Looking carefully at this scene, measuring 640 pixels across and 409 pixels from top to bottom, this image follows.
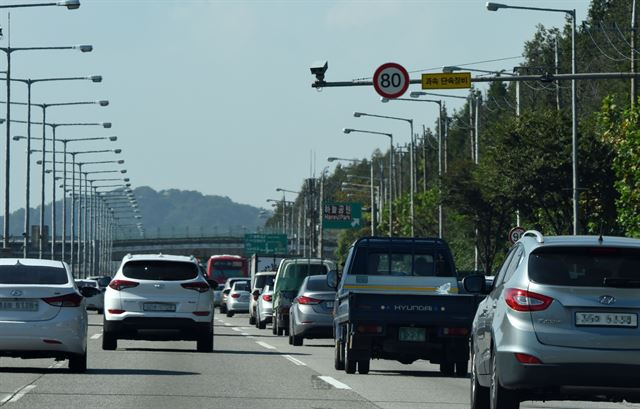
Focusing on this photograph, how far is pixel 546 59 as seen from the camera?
432 feet

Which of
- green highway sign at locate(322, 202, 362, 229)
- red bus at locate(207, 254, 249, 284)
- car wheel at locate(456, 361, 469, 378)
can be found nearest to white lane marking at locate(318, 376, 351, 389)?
car wheel at locate(456, 361, 469, 378)

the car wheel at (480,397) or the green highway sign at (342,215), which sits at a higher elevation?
the green highway sign at (342,215)

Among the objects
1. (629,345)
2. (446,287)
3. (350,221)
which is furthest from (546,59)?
(629,345)

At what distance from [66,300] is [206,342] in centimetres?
726

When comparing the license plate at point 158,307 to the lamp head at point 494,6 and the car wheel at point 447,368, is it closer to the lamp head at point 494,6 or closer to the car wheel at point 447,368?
the car wheel at point 447,368

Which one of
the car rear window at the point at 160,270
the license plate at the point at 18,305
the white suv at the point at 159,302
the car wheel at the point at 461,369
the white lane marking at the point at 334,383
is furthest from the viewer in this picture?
the car rear window at the point at 160,270

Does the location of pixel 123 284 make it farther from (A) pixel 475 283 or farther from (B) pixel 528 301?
(B) pixel 528 301

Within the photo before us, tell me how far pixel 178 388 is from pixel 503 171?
4379cm

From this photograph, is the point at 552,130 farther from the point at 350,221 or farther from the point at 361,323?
the point at 350,221

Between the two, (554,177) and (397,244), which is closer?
(397,244)

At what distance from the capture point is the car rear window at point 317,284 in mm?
35406

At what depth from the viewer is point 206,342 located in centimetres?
3108

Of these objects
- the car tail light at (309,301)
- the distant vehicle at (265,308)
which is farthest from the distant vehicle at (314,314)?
the distant vehicle at (265,308)

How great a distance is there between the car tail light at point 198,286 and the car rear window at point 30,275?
20.2 feet
